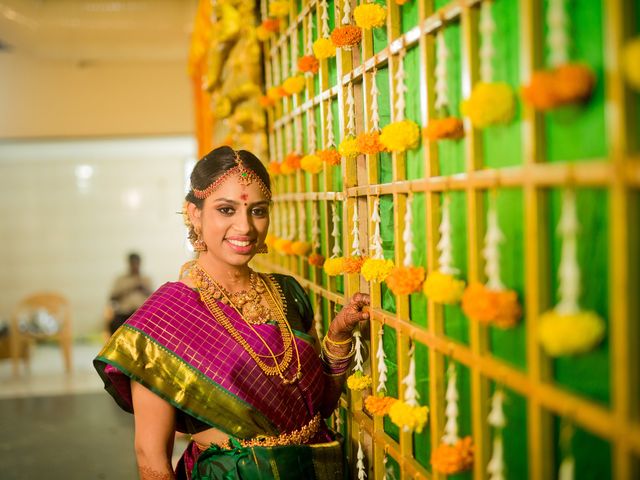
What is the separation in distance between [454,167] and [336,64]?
0.65 m

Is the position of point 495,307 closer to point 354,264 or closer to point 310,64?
point 354,264

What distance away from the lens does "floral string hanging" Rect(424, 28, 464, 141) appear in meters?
0.94

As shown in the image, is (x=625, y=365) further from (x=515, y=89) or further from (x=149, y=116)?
(x=149, y=116)

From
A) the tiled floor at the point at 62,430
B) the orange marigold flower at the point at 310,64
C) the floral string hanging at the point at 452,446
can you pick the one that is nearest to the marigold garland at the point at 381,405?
the floral string hanging at the point at 452,446

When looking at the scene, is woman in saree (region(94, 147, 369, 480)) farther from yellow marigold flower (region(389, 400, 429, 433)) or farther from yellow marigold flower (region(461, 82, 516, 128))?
yellow marigold flower (region(461, 82, 516, 128))

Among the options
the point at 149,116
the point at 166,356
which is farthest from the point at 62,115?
the point at 166,356

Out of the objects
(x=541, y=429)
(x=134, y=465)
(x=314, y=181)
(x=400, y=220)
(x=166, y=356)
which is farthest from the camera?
(x=134, y=465)

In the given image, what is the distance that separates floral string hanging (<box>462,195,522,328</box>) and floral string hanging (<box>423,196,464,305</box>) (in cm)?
5

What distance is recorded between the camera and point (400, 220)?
3.87 feet

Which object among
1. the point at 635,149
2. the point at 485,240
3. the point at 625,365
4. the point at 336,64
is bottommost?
the point at 625,365

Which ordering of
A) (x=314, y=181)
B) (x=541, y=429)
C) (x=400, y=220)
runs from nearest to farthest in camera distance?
(x=541, y=429), (x=400, y=220), (x=314, y=181)

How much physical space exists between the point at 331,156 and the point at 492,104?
0.78 metres

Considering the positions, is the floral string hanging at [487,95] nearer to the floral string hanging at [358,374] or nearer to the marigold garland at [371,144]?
the marigold garland at [371,144]

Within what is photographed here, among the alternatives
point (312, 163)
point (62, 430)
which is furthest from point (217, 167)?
point (62, 430)
